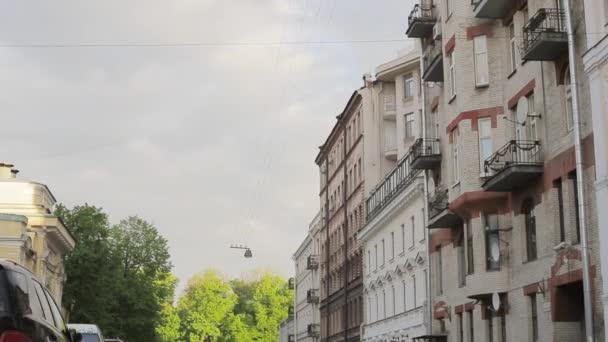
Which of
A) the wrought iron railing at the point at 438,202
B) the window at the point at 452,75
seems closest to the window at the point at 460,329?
the wrought iron railing at the point at 438,202

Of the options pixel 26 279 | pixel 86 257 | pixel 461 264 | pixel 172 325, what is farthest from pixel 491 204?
pixel 172 325

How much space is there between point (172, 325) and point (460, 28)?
253ft

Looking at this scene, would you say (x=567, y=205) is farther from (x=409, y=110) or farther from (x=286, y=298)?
(x=286, y=298)

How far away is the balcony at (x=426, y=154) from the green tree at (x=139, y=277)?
42.4 metres

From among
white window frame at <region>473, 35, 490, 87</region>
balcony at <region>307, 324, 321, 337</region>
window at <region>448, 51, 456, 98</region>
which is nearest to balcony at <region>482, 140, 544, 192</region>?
white window frame at <region>473, 35, 490, 87</region>

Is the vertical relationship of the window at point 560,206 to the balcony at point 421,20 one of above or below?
below

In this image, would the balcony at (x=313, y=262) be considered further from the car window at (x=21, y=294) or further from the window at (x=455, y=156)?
the car window at (x=21, y=294)

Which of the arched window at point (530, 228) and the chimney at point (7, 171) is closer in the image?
the arched window at point (530, 228)

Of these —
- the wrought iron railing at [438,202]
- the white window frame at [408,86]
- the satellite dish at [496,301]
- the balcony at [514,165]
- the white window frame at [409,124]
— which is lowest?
the satellite dish at [496,301]

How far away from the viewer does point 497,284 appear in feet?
87.5

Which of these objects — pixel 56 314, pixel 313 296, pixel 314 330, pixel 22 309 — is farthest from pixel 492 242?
pixel 314 330

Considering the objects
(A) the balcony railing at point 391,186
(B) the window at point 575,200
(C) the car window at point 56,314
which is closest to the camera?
(C) the car window at point 56,314

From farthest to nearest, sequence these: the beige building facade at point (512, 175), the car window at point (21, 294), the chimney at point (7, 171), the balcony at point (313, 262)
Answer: the balcony at point (313, 262) < the chimney at point (7, 171) < the beige building facade at point (512, 175) < the car window at point (21, 294)

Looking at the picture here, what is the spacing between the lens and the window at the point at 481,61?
27.9 m
